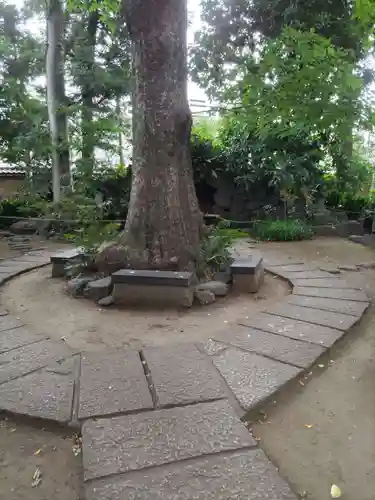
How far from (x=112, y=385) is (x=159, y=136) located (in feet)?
7.21

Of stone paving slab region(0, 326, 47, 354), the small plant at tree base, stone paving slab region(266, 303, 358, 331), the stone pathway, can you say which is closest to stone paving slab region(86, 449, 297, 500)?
the stone pathway

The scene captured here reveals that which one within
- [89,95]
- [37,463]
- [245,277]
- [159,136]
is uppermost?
[89,95]

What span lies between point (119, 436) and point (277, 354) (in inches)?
40.2

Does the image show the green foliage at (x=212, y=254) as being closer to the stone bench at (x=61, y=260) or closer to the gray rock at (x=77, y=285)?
the gray rock at (x=77, y=285)

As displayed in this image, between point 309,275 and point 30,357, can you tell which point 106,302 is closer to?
point 30,357

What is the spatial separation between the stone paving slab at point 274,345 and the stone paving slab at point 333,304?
0.67 metres

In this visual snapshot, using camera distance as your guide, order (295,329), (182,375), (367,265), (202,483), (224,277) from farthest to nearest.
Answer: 1. (367,265)
2. (224,277)
3. (295,329)
4. (182,375)
5. (202,483)

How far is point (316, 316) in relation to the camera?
2.61 metres

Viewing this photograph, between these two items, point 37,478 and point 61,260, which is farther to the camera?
point 61,260

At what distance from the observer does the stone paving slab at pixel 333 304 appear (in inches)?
108

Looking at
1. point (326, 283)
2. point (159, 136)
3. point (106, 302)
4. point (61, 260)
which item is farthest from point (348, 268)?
point (61, 260)

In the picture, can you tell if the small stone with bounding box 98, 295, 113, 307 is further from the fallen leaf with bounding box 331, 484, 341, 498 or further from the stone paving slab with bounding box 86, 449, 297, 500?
the fallen leaf with bounding box 331, 484, 341, 498

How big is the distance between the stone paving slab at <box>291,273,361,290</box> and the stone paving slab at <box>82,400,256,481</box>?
6.86 ft

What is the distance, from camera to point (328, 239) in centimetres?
Result: 643
